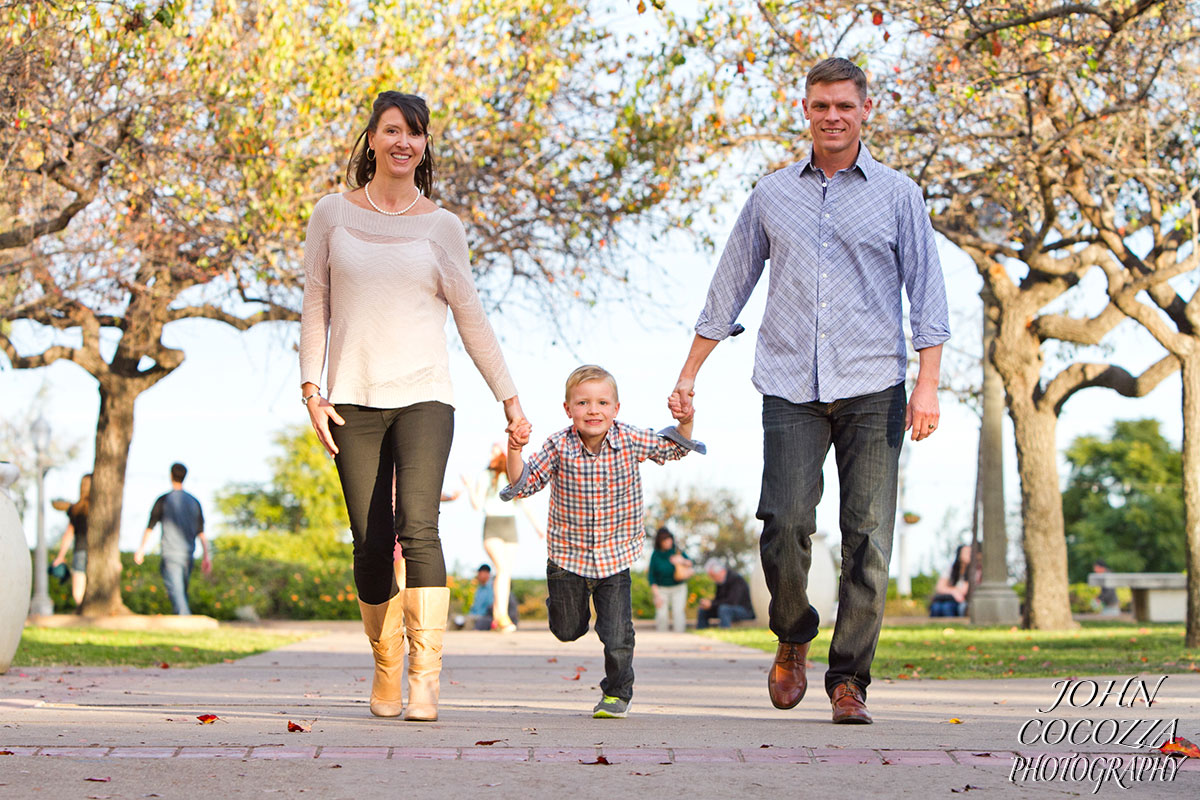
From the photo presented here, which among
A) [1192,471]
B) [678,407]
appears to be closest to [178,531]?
[1192,471]

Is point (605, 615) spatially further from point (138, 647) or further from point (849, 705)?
point (138, 647)

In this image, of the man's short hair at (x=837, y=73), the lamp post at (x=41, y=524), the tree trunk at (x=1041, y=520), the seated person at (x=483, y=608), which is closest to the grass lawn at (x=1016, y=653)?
the tree trunk at (x=1041, y=520)

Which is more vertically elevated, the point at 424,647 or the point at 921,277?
the point at 921,277

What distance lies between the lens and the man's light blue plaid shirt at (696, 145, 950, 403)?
4.91 m

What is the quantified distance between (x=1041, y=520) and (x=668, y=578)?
14.5 ft

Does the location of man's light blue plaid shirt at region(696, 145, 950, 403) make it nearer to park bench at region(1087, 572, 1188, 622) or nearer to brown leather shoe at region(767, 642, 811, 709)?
brown leather shoe at region(767, 642, 811, 709)

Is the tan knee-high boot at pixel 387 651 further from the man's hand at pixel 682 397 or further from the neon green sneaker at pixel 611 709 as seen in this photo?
the man's hand at pixel 682 397

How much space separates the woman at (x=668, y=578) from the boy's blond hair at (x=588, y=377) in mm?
11996

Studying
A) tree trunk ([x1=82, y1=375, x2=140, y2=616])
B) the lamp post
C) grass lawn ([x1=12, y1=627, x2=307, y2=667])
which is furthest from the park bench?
the lamp post

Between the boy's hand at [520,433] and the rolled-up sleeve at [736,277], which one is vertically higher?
the rolled-up sleeve at [736,277]

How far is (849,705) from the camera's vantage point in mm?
4883

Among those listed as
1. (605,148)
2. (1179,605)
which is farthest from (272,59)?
(1179,605)

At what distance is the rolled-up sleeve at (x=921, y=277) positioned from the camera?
4.92 m

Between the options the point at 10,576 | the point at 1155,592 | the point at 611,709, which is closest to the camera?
the point at 611,709
